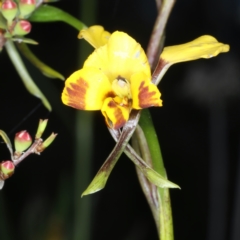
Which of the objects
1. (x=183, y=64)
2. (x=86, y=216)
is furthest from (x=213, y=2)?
(x=86, y=216)

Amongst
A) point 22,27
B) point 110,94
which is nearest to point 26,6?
point 22,27

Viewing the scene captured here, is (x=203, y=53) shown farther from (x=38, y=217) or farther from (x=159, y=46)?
(x=38, y=217)

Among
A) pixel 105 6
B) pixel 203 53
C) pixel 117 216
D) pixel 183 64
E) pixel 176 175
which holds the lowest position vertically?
pixel 117 216

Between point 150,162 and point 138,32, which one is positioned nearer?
point 150,162

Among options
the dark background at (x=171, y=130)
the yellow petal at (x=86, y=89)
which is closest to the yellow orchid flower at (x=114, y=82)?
the yellow petal at (x=86, y=89)

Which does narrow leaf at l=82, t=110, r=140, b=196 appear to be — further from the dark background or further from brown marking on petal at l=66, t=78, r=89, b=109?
the dark background

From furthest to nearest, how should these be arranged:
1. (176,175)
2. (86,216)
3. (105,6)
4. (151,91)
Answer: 1. (176,175)
2. (105,6)
3. (86,216)
4. (151,91)

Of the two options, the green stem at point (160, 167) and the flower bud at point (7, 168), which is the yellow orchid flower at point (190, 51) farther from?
the flower bud at point (7, 168)
